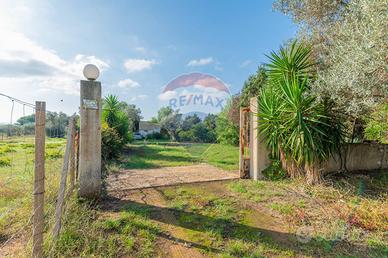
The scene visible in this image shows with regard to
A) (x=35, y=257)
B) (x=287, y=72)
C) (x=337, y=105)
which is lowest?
(x=35, y=257)

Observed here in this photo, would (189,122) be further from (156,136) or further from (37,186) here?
(37,186)

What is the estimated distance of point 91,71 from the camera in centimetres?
403

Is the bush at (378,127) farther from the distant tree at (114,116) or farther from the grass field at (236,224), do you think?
the distant tree at (114,116)

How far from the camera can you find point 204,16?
10.5m

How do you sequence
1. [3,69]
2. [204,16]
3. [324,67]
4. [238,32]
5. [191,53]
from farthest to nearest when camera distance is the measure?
[191,53] → [238,32] → [204,16] → [324,67] → [3,69]

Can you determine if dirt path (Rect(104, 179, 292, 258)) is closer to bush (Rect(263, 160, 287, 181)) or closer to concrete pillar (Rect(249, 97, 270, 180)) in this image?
concrete pillar (Rect(249, 97, 270, 180))

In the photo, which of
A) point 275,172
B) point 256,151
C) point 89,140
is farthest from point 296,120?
point 89,140

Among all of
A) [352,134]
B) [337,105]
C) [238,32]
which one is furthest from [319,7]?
[238,32]

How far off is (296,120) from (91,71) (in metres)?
4.56

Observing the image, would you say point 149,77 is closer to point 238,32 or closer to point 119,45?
point 119,45

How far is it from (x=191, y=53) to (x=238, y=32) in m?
3.22

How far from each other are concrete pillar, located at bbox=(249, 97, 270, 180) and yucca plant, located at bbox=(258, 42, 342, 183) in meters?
0.15

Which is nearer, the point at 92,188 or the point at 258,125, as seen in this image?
the point at 92,188

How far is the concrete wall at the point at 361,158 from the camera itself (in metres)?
6.17
